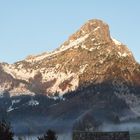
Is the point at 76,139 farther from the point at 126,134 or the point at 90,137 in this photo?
the point at 126,134

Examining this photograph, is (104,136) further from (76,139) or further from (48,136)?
(48,136)

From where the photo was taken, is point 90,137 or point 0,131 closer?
point 0,131

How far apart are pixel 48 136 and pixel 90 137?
15.9 m

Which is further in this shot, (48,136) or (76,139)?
(76,139)

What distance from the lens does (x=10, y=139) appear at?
13362cm

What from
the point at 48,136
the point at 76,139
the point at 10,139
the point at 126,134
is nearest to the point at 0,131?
the point at 10,139

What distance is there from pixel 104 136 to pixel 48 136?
61.5 feet

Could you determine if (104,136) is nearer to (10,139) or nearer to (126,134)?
(126,134)

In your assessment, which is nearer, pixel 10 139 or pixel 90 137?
pixel 10 139

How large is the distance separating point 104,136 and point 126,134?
243 inches

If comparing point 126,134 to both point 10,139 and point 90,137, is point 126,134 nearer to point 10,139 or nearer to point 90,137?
point 90,137

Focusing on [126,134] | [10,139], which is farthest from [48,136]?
[126,134]

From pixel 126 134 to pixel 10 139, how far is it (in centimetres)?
3355

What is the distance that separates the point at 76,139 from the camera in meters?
152
